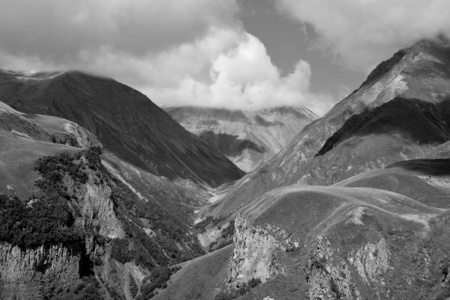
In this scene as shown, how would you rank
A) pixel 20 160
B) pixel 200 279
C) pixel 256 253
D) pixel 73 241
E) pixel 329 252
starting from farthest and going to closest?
1. pixel 20 160
2. pixel 73 241
3. pixel 200 279
4. pixel 256 253
5. pixel 329 252

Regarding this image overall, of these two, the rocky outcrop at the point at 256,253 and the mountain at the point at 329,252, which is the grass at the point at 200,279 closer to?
the mountain at the point at 329,252

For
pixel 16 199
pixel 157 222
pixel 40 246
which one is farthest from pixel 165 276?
pixel 157 222

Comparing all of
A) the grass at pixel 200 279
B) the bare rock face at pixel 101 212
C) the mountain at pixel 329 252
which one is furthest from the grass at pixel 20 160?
the mountain at pixel 329 252

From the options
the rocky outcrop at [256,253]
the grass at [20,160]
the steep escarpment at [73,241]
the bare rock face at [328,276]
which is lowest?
the bare rock face at [328,276]

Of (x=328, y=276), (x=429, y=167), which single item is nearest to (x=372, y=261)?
(x=328, y=276)

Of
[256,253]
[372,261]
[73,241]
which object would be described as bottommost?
[372,261]

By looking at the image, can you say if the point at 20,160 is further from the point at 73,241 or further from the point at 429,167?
the point at 429,167

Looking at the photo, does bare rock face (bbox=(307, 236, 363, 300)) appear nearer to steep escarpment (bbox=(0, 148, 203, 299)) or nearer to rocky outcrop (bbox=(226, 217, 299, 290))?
rocky outcrop (bbox=(226, 217, 299, 290))

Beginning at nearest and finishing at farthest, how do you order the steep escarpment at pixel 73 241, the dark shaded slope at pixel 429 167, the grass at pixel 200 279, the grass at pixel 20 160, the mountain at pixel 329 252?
1. the mountain at pixel 329 252
2. the steep escarpment at pixel 73 241
3. the grass at pixel 200 279
4. the grass at pixel 20 160
5. the dark shaded slope at pixel 429 167

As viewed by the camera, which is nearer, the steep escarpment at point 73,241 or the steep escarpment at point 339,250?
the steep escarpment at point 339,250
